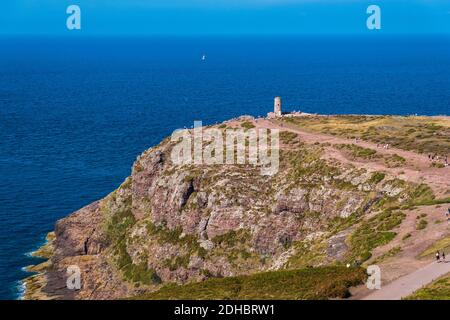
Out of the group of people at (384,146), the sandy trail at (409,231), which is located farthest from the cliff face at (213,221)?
the group of people at (384,146)

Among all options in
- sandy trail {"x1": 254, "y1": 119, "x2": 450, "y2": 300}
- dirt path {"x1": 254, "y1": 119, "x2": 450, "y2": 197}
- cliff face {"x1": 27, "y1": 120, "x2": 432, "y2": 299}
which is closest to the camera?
sandy trail {"x1": 254, "y1": 119, "x2": 450, "y2": 300}

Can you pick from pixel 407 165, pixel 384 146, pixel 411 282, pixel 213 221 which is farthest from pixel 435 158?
pixel 411 282

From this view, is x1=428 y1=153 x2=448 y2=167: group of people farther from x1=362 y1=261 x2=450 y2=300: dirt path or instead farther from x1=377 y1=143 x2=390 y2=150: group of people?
x1=362 y1=261 x2=450 y2=300: dirt path

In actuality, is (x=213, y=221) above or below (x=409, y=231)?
below

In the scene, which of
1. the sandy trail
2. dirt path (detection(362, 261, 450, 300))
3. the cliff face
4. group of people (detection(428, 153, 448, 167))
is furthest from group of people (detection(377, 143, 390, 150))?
dirt path (detection(362, 261, 450, 300))

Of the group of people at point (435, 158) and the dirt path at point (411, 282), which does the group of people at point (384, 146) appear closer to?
the group of people at point (435, 158)

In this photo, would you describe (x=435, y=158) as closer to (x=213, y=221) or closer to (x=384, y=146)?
(x=384, y=146)
